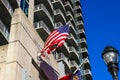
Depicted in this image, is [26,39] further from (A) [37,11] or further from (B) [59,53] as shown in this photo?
(B) [59,53]

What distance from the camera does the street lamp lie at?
26.8 feet

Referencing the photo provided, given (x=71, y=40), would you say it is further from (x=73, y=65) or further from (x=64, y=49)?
(x=64, y=49)

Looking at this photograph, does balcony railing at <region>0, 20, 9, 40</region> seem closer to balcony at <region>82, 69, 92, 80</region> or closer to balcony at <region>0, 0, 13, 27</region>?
balcony at <region>0, 0, 13, 27</region>

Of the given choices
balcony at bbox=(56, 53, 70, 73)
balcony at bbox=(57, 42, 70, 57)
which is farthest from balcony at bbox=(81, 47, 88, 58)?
balcony at bbox=(56, 53, 70, 73)

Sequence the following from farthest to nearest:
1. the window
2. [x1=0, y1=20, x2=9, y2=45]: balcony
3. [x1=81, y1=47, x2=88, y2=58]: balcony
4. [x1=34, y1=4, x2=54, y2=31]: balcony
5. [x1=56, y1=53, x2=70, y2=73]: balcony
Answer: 1. [x1=81, y1=47, x2=88, y2=58]: balcony
2. [x1=56, y1=53, x2=70, y2=73]: balcony
3. [x1=34, y1=4, x2=54, y2=31]: balcony
4. the window
5. [x1=0, y1=20, x2=9, y2=45]: balcony

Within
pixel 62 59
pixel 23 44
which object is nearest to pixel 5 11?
pixel 23 44

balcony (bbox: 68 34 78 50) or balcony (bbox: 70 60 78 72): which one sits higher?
balcony (bbox: 68 34 78 50)

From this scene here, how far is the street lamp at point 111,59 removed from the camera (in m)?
8.18

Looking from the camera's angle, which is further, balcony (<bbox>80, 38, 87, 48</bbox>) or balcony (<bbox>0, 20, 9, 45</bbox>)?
balcony (<bbox>80, 38, 87, 48</bbox>)

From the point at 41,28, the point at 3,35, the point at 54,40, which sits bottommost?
the point at 54,40

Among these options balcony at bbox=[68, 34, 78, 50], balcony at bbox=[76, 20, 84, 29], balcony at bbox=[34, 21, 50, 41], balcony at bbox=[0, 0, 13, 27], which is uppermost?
balcony at bbox=[76, 20, 84, 29]

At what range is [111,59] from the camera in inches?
324

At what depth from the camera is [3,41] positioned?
86.8 ft

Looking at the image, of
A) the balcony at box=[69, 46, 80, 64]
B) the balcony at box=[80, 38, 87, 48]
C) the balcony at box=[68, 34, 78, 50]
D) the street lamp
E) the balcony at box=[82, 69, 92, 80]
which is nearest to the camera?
the street lamp
